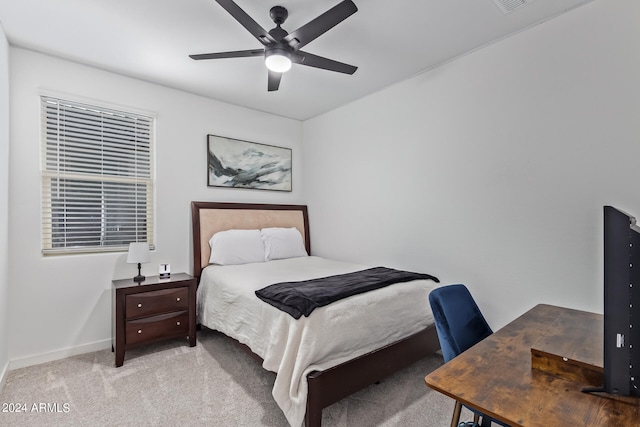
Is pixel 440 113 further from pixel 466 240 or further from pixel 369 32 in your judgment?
pixel 466 240

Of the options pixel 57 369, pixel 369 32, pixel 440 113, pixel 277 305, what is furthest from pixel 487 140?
pixel 57 369

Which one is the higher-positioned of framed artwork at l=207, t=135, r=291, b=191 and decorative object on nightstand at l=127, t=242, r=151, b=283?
framed artwork at l=207, t=135, r=291, b=191

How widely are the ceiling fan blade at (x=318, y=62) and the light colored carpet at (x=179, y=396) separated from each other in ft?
7.98

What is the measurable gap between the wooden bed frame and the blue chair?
2.13 feet

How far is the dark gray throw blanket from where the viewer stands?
200 cm

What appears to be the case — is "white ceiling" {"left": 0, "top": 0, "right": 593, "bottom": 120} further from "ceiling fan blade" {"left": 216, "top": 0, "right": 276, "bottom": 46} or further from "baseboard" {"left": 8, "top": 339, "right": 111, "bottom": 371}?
"baseboard" {"left": 8, "top": 339, "right": 111, "bottom": 371}

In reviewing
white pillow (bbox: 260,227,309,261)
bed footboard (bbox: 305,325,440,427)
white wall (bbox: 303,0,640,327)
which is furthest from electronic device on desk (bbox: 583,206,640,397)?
white pillow (bbox: 260,227,309,261)

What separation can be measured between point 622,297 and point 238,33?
271 centimetres

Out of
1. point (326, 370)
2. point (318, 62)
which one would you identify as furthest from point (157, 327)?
point (318, 62)

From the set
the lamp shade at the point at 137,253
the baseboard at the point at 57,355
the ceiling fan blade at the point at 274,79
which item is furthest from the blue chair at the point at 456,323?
the baseboard at the point at 57,355

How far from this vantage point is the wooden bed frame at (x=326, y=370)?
1.84 metres

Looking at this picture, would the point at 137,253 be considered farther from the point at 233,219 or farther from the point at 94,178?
the point at 233,219

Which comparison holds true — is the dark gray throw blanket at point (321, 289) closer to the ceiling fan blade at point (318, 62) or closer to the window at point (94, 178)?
the ceiling fan blade at point (318, 62)

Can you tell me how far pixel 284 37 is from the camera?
6.90ft
